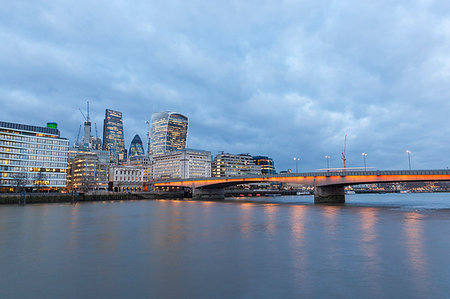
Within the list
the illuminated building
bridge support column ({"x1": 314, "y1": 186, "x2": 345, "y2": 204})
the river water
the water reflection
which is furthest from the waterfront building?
the water reflection

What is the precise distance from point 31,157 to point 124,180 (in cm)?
6061

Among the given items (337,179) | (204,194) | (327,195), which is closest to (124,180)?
(204,194)

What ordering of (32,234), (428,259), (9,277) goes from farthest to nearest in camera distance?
1. (32,234)
2. (428,259)
3. (9,277)

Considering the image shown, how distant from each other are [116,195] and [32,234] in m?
95.8

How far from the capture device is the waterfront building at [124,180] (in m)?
186

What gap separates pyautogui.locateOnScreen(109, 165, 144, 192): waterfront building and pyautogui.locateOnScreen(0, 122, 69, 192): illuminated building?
38.0 metres

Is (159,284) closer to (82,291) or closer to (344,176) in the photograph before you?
(82,291)

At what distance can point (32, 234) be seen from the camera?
27.8 metres

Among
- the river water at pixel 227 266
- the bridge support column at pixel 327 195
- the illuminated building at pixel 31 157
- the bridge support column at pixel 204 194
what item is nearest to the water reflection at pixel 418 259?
the river water at pixel 227 266

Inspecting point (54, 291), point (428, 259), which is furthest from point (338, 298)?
point (54, 291)

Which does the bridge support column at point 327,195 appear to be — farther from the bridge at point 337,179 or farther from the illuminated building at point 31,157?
the illuminated building at point 31,157

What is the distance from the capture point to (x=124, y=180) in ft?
630

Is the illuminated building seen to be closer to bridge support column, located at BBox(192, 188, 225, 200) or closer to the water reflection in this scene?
bridge support column, located at BBox(192, 188, 225, 200)

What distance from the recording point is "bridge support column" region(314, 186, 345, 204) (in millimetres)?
90188
